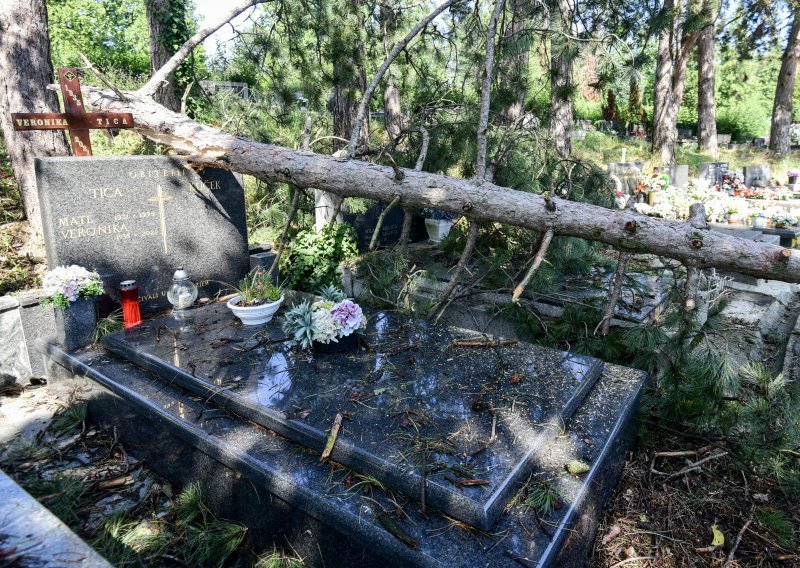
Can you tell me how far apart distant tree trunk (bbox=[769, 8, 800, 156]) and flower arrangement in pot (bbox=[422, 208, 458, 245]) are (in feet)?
53.0

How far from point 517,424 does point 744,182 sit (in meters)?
14.3

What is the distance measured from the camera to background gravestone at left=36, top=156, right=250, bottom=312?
3721 millimetres

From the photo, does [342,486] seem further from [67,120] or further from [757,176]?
[757,176]

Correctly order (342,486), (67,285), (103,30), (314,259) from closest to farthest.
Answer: (342,486)
(67,285)
(314,259)
(103,30)

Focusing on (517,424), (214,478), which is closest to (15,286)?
(214,478)

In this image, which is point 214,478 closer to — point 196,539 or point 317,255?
point 196,539

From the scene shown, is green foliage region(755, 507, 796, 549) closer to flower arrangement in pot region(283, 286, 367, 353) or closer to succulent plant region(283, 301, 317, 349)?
flower arrangement in pot region(283, 286, 367, 353)

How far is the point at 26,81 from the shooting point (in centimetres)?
523

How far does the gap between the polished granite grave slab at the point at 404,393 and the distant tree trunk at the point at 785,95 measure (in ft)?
63.3

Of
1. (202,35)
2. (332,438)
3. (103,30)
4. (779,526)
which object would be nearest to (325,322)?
(332,438)

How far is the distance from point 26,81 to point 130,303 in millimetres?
→ 3033

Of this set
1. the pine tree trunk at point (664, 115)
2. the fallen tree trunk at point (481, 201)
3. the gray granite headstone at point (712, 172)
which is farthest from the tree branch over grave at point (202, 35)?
the pine tree trunk at point (664, 115)

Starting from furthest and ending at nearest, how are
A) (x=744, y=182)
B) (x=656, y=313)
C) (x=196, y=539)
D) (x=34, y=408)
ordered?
(x=744, y=182)
(x=656, y=313)
(x=34, y=408)
(x=196, y=539)

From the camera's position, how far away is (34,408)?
3.55 metres
